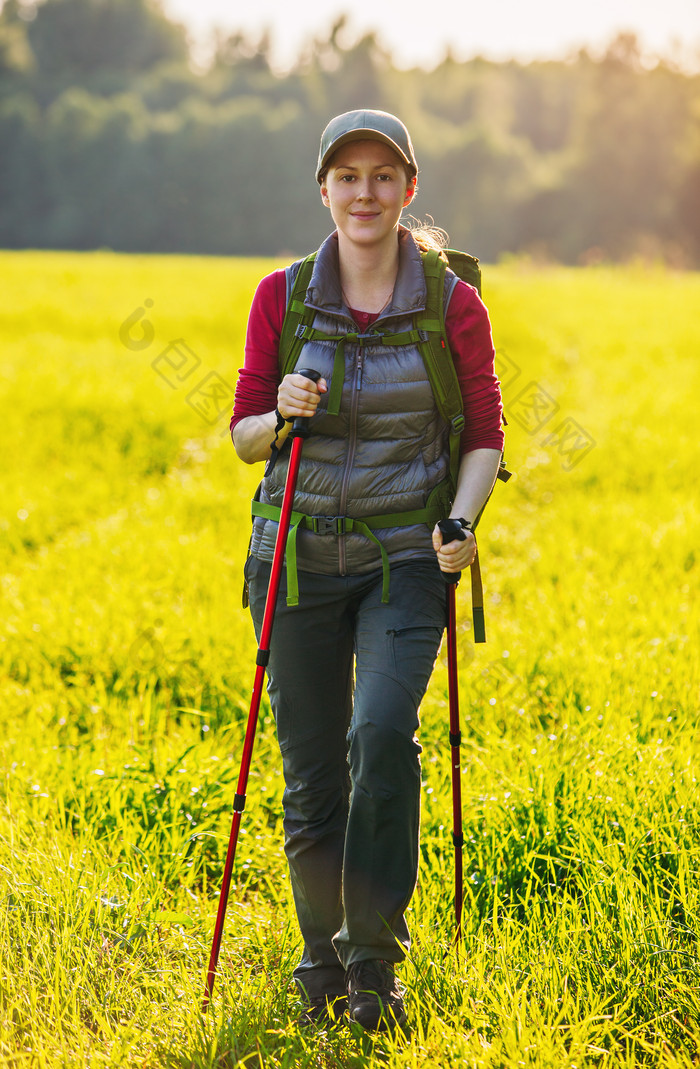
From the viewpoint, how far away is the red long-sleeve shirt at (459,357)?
336 centimetres

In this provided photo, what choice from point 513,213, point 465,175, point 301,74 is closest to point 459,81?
point 301,74

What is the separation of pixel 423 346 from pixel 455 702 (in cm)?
118

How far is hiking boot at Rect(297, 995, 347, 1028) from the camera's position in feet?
10.5

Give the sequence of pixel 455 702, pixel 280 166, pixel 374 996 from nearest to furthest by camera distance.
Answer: pixel 374 996 < pixel 455 702 < pixel 280 166

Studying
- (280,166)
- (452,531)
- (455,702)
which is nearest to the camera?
(452,531)

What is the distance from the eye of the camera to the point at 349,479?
3.34m

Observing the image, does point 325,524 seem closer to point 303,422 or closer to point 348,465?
point 348,465

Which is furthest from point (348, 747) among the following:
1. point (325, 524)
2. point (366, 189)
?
point (366, 189)

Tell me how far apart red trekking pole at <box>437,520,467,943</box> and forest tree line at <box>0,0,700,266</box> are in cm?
6599

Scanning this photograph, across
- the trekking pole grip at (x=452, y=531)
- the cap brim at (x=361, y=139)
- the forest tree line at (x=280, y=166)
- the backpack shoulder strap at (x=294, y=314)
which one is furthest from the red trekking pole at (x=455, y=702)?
the forest tree line at (x=280, y=166)

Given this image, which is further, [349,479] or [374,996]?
[349,479]

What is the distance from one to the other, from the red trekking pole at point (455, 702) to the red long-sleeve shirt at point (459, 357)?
374 millimetres

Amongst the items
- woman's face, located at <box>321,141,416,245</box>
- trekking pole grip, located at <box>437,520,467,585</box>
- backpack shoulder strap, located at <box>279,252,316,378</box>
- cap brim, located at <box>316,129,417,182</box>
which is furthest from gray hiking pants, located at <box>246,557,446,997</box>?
cap brim, located at <box>316,129,417,182</box>

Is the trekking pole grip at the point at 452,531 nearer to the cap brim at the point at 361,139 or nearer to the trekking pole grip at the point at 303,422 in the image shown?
the trekking pole grip at the point at 303,422
